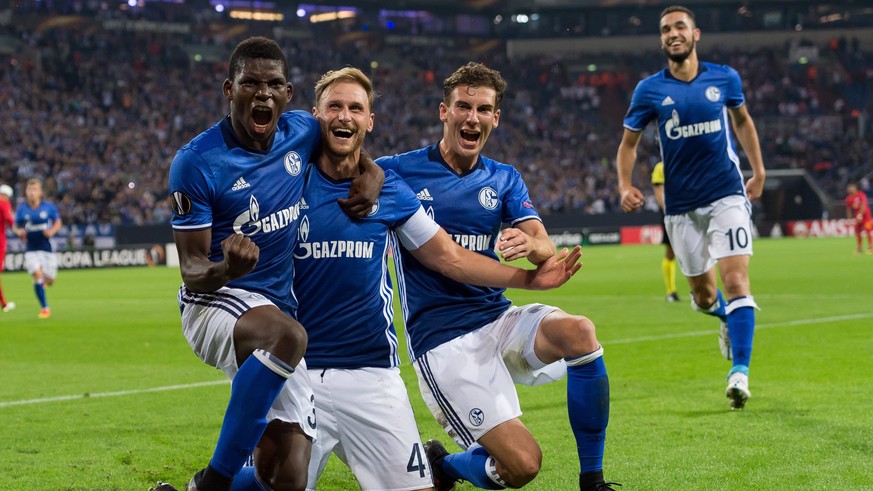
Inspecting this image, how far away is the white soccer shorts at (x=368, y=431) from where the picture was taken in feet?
14.8

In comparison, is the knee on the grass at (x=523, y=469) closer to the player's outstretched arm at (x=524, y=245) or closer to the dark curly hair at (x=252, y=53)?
the player's outstretched arm at (x=524, y=245)

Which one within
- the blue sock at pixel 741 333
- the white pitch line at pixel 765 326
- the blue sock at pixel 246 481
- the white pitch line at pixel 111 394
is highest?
the blue sock at pixel 246 481

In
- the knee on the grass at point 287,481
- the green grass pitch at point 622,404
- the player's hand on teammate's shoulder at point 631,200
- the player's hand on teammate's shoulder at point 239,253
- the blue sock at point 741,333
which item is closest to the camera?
the player's hand on teammate's shoulder at point 239,253

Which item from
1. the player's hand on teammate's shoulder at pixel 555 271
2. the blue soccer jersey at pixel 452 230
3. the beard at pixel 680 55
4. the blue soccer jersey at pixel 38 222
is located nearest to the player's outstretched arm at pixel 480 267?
the player's hand on teammate's shoulder at pixel 555 271

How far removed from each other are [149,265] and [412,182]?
28.2 meters

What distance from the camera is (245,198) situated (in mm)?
4477

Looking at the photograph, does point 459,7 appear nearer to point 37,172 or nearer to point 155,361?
point 37,172

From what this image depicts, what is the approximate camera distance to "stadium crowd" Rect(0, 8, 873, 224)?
121 feet

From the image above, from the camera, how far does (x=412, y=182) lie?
→ 5.46 meters

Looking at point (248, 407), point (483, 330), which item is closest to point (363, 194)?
point (483, 330)

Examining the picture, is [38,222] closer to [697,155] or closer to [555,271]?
[697,155]

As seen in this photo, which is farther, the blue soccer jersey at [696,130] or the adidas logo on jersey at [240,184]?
the blue soccer jersey at [696,130]

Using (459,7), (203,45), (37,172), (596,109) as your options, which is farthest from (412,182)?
(459,7)

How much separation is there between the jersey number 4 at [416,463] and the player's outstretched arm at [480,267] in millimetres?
898
